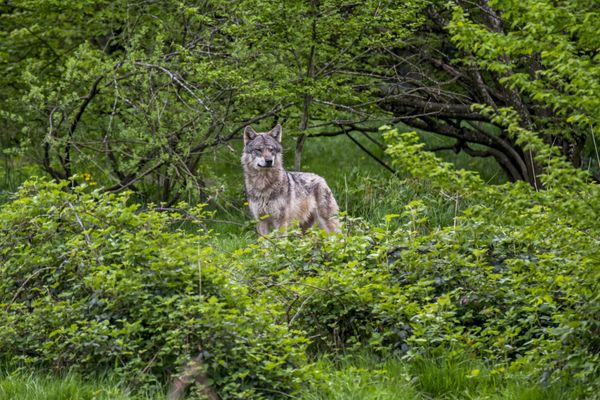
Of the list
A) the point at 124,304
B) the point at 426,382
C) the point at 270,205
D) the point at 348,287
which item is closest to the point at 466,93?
the point at 270,205

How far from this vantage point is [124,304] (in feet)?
22.7

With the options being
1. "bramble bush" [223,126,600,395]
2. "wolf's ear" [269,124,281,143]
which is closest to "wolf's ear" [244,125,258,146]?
"wolf's ear" [269,124,281,143]

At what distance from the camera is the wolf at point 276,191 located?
12.5m

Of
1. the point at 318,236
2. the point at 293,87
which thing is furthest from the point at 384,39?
the point at 318,236

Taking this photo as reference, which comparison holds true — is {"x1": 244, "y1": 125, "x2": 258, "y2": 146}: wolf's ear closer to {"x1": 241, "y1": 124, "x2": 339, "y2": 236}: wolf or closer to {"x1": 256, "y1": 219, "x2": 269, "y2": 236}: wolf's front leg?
→ {"x1": 241, "y1": 124, "x2": 339, "y2": 236}: wolf

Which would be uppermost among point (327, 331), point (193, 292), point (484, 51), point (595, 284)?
point (484, 51)

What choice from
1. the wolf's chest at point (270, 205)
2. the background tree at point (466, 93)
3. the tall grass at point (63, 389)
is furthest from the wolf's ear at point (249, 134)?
Result: the tall grass at point (63, 389)

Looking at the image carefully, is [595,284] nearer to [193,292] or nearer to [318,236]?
[193,292]

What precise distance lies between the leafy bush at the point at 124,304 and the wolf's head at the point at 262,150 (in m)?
4.41

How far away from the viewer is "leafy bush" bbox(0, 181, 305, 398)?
6312mm

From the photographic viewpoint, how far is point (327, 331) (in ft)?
24.7

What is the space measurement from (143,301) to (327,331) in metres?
1.53

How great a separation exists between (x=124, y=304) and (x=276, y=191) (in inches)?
225

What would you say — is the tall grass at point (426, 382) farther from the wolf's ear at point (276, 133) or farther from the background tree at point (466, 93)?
the wolf's ear at point (276, 133)
